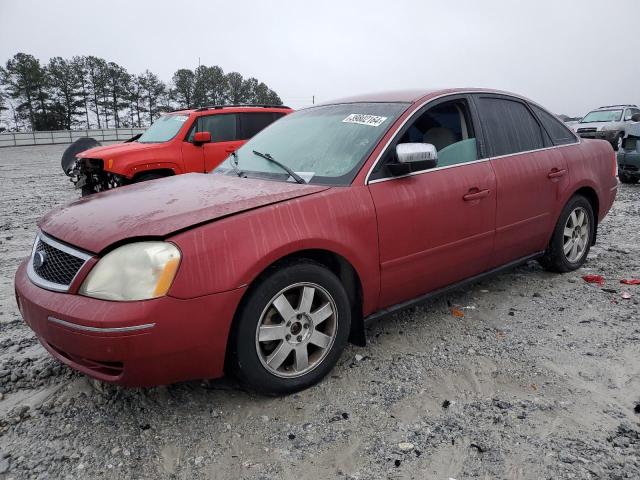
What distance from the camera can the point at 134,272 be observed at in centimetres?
215

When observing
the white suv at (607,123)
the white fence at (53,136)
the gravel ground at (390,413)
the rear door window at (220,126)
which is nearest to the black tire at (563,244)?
the gravel ground at (390,413)

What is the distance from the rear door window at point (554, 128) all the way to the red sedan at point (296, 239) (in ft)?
0.42

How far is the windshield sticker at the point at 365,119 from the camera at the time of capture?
10.2 ft

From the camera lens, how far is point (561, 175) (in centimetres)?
402

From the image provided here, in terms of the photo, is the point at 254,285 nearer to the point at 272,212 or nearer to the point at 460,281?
the point at 272,212

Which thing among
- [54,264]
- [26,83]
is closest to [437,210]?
[54,264]

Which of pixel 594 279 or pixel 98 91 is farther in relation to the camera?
pixel 98 91

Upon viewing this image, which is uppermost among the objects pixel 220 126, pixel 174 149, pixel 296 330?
pixel 220 126

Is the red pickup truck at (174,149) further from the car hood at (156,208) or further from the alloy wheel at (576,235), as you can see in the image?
the alloy wheel at (576,235)

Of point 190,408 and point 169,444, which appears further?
point 190,408

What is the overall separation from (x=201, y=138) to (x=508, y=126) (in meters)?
5.19

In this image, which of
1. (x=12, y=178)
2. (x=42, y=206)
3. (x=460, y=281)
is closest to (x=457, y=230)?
(x=460, y=281)

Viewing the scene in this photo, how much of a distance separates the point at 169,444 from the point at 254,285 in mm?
827

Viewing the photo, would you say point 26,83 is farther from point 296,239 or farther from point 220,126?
point 296,239
